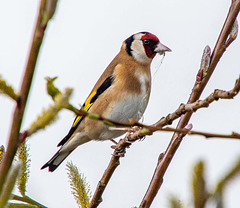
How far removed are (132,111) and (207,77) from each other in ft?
5.89

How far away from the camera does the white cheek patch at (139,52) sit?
139 inches

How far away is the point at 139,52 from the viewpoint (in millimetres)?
3621

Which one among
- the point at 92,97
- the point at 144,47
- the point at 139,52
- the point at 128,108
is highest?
the point at 144,47

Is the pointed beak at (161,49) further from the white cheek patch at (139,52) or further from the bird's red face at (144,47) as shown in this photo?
the white cheek patch at (139,52)

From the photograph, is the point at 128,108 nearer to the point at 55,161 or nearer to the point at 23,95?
the point at 55,161

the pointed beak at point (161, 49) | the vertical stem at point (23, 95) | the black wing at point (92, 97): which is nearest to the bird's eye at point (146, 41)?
the pointed beak at point (161, 49)

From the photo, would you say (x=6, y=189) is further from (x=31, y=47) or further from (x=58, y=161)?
Result: (x=58, y=161)

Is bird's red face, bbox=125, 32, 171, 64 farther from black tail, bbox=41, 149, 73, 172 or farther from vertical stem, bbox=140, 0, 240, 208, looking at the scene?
vertical stem, bbox=140, 0, 240, 208

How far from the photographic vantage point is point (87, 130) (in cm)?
338

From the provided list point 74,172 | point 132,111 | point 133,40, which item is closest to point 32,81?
point 74,172

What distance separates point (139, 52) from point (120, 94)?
2.17 ft

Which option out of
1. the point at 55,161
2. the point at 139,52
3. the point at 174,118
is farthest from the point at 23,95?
the point at 55,161

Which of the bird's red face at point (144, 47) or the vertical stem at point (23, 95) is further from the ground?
the bird's red face at point (144, 47)

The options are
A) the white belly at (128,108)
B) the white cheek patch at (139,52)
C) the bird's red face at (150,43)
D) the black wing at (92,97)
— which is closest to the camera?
the white belly at (128,108)
